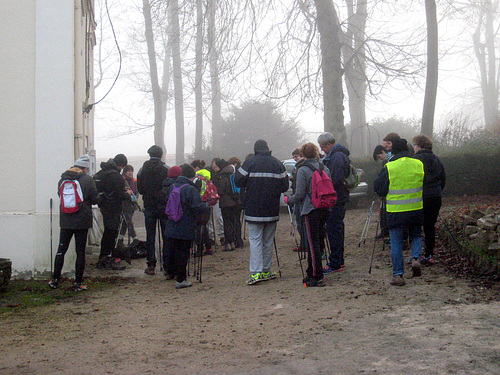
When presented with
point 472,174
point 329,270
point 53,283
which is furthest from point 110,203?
point 472,174

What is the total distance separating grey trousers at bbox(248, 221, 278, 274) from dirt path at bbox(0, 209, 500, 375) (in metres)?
0.31

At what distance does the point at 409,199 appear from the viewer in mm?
7156

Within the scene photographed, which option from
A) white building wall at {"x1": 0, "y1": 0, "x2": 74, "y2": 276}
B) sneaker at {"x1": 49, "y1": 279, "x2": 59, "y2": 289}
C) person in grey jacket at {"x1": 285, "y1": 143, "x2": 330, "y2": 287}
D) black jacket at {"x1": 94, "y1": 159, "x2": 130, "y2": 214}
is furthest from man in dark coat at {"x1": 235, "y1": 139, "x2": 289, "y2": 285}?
white building wall at {"x1": 0, "y1": 0, "x2": 74, "y2": 276}

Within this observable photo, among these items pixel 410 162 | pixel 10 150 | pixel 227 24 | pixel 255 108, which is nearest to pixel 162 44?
pixel 255 108

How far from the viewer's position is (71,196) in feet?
25.8

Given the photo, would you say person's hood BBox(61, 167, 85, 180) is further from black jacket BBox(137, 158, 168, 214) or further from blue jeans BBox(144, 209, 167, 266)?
blue jeans BBox(144, 209, 167, 266)

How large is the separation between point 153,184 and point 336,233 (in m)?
3.10

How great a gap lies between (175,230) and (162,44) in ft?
87.6

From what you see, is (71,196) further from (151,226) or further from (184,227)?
(151,226)

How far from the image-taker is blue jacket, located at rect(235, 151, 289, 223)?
7.91 m

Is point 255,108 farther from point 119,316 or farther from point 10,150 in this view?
point 119,316

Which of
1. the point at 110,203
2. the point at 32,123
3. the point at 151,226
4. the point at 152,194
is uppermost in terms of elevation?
the point at 32,123

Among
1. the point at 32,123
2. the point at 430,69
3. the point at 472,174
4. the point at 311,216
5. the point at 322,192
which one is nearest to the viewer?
the point at 322,192

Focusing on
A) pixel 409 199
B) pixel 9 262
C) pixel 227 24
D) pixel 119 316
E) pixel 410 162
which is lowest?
pixel 119 316
